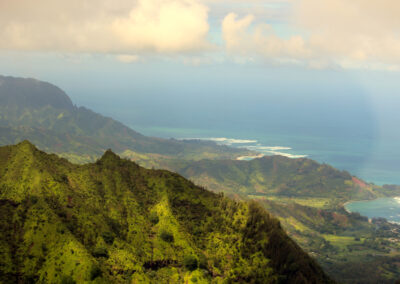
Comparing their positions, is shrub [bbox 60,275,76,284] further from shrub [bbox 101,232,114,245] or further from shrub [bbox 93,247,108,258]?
shrub [bbox 101,232,114,245]

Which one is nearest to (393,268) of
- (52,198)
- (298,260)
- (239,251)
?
(298,260)

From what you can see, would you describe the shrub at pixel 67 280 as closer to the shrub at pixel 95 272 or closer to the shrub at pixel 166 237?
the shrub at pixel 95 272

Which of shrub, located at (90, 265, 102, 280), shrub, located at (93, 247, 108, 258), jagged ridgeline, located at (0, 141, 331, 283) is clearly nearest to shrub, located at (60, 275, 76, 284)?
jagged ridgeline, located at (0, 141, 331, 283)

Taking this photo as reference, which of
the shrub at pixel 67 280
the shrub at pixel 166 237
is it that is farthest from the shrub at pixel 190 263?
the shrub at pixel 67 280

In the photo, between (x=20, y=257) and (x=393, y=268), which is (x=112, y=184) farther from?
(x=393, y=268)

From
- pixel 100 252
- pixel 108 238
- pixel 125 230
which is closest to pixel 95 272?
pixel 100 252

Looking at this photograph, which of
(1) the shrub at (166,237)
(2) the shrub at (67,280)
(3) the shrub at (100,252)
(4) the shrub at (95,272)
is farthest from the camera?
(1) the shrub at (166,237)

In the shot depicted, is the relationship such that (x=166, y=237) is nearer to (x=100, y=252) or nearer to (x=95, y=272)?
(x=100, y=252)
